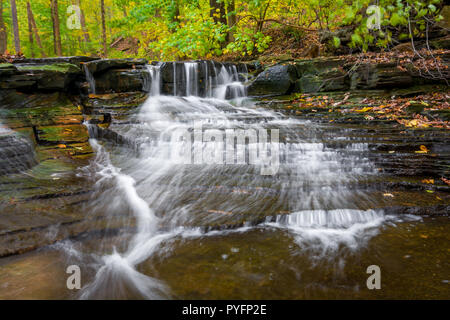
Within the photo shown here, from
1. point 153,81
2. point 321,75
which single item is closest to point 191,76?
point 153,81

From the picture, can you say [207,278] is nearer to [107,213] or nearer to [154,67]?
[107,213]

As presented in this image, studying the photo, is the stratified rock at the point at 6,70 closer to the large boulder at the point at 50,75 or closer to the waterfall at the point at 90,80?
the large boulder at the point at 50,75

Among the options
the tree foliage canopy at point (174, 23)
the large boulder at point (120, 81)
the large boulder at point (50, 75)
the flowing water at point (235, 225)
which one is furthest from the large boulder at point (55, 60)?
the flowing water at point (235, 225)

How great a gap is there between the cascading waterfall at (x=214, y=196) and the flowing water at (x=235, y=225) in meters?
0.02

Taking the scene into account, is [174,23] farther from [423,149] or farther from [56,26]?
[423,149]

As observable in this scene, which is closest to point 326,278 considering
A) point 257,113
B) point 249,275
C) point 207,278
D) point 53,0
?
point 249,275

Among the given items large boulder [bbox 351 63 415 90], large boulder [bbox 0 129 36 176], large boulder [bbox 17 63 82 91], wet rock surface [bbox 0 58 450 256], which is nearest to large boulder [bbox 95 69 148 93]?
wet rock surface [bbox 0 58 450 256]

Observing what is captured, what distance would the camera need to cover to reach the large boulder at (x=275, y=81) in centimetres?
952

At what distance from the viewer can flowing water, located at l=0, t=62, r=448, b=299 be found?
231 cm

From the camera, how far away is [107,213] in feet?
11.2

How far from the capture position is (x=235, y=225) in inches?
125

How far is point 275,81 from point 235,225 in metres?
7.60

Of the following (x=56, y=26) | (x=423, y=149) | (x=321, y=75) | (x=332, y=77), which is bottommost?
(x=423, y=149)

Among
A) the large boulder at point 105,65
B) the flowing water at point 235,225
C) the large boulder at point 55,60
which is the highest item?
the large boulder at point 55,60
